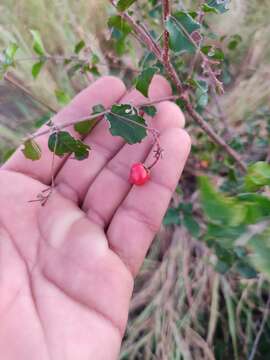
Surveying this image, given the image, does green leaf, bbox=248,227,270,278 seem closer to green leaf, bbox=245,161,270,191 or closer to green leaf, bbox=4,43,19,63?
green leaf, bbox=245,161,270,191

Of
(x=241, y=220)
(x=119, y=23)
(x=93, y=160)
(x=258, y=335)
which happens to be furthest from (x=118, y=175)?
(x=258, y=335)

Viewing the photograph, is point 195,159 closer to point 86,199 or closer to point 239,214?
point 86,199

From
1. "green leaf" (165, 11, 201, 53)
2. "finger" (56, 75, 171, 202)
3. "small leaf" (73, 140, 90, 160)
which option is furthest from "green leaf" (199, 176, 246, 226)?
"finger" (56, 75, 171, 202)

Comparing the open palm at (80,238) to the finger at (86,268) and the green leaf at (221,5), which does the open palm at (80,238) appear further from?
the green leaf at (221,5)

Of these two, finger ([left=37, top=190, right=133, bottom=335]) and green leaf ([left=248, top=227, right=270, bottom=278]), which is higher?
green leaf ([left=248, top=227, right=270, bottom=278])

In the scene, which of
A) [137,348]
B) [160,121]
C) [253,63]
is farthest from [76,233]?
[253,63]

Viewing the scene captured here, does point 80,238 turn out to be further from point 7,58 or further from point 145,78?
point 7,58
